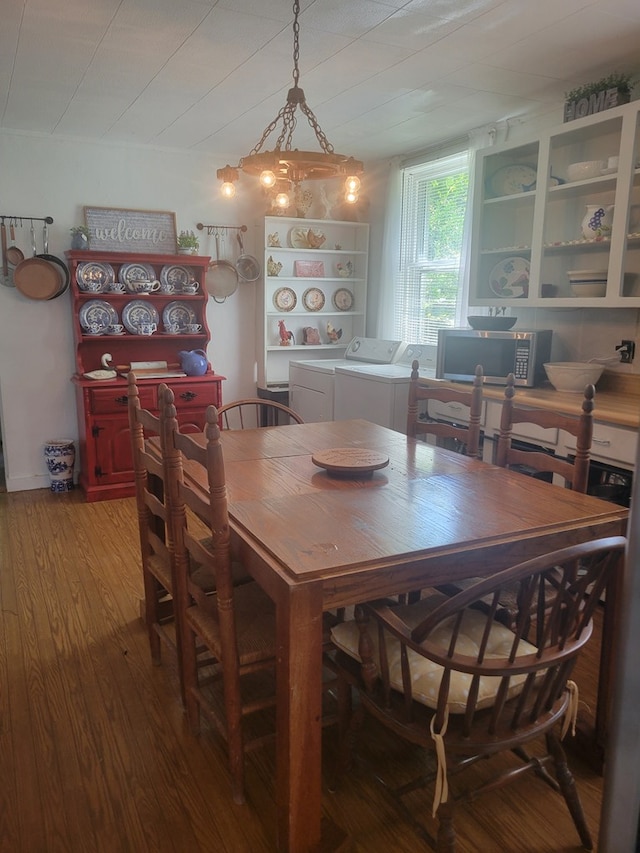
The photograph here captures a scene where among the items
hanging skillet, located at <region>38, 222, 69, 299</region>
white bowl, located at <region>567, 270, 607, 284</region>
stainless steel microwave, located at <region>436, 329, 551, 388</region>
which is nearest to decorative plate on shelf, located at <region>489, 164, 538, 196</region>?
white bowl, located at <region>567, 270, 607, 284</region>

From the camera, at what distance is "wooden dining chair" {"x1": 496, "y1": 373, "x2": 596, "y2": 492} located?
193cm

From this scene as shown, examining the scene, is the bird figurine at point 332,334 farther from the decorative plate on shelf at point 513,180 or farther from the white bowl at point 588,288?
the white bowl at point 588,288

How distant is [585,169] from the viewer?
9.57 ft

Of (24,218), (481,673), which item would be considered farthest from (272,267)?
(481,673)

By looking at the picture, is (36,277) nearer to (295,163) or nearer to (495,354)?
(295,163)

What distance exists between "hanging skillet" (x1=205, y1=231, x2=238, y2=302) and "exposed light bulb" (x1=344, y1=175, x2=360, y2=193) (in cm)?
241

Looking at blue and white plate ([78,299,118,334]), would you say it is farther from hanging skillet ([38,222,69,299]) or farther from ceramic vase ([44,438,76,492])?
ceramic vase ([44,438,76,492])

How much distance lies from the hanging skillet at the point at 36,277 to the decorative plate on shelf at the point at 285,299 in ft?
5.04

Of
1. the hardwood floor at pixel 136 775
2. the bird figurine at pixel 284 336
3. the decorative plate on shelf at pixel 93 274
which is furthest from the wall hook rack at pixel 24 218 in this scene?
the hardwood floor at pixel 136 775

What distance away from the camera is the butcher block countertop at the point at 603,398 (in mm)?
2535

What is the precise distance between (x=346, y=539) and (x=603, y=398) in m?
1.95

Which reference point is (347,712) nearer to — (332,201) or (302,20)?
(302,20)

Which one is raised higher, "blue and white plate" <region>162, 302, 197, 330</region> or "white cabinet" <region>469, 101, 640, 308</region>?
"white cabinet" <region>469, 101, 640, 308</region>

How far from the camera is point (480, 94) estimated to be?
3166 mm
